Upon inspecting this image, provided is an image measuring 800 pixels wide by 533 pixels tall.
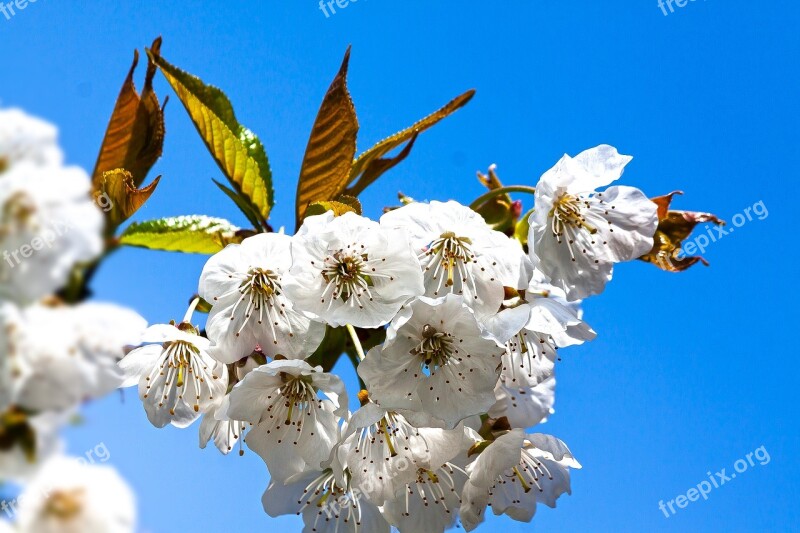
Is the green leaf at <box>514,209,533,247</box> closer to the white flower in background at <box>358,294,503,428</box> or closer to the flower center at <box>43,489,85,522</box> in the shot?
the white flower in background at <box>358,294,503,428</box>

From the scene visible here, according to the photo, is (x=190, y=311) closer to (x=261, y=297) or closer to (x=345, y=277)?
(x=261, y=297)

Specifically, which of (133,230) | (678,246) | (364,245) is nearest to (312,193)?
(364,245)

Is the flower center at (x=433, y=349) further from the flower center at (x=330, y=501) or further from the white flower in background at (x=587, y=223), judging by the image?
the flower center at (x=330, y=501)

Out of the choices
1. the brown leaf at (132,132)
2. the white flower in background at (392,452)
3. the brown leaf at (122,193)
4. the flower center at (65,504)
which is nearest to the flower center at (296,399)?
the white flower in background at (392,452)

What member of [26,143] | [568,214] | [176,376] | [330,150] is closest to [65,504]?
[26,143]

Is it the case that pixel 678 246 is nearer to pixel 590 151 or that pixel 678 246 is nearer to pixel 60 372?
pixel 590 151

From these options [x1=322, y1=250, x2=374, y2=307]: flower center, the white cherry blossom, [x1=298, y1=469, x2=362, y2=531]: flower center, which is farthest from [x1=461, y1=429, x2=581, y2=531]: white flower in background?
[x1=322, y1=250, x2=374, y2=307]: flower center

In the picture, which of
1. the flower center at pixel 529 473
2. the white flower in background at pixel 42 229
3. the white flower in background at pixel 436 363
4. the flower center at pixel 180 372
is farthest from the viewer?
the flower center at pixel 529 473
